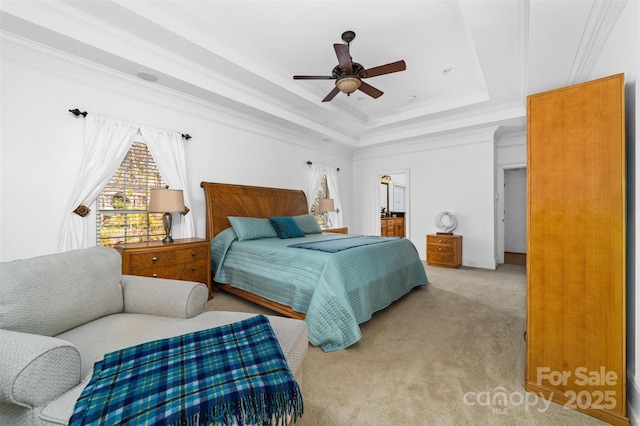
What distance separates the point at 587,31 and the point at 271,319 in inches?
135

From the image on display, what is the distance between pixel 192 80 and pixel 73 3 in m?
1.14

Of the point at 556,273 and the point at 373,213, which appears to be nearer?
the point at 556,273

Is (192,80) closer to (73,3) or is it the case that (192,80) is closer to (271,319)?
(73,3)

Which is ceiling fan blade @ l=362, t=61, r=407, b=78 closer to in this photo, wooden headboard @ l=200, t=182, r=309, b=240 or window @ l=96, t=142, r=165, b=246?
wooden headboard @ l=200, t=182, r=309, b=240

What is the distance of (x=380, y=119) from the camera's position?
557cm

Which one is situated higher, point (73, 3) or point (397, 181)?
point (73, 3)

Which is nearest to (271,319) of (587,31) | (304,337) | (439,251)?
(304,337)

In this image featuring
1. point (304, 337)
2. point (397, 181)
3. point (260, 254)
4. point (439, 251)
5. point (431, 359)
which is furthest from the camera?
point (397, 181)

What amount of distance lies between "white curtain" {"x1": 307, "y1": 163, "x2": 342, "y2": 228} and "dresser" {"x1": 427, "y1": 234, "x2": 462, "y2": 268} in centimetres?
202

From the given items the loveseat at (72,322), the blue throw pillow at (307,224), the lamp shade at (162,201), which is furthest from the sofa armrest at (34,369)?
the blue throw pillow at (307,224)

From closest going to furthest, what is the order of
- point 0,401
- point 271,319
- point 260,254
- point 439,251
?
point 0,401 < point 271,319 < point 260,254 < point 439,251

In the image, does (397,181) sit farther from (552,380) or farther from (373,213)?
(552,380)

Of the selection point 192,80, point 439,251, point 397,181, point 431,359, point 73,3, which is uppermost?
point 73,3

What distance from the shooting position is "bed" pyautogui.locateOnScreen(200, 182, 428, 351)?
2.34 meters
